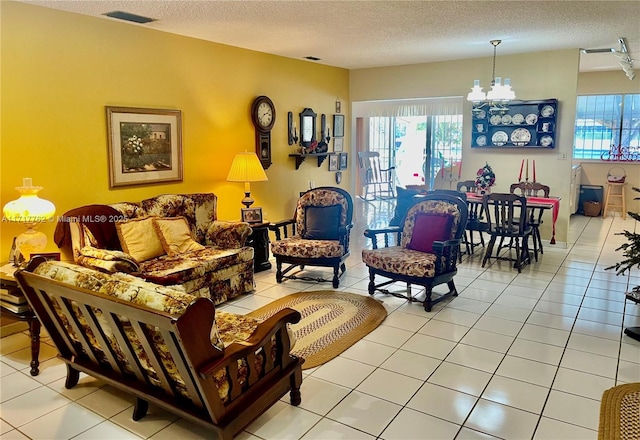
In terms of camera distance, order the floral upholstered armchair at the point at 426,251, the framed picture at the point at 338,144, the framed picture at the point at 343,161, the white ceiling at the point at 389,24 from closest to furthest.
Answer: the white ceiling at the point at 389,24
the floral upholstered armchair at the point at 426,251
the framed picture at the point at 338,144
the framed picture at the point at 343,161

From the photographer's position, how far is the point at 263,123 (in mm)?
6113

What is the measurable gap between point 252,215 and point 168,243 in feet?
3.96

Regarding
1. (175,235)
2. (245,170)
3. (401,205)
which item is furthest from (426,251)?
(175,235)

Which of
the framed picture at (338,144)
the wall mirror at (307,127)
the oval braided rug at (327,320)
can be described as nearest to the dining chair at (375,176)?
the framed picture at (338,144)

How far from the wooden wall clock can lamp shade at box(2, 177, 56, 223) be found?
292 centimetres

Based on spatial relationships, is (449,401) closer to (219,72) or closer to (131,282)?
(131,282)

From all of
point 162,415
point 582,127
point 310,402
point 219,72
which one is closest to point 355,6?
point 219,72

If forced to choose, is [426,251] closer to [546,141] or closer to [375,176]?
[546,141]

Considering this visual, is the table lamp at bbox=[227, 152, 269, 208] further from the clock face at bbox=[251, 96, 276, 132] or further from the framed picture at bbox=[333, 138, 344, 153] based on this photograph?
the framed picture at bbox=[333, 138, 344, 153]

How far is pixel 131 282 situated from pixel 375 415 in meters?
1.48

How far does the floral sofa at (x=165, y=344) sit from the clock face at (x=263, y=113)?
3568mm

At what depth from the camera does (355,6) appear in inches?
153

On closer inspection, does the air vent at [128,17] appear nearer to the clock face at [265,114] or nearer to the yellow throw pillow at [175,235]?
the yellow throw pillow at [175,235]

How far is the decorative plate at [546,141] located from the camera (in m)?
6.43
